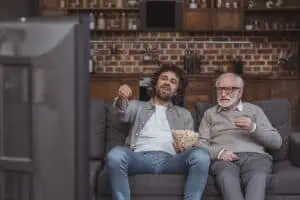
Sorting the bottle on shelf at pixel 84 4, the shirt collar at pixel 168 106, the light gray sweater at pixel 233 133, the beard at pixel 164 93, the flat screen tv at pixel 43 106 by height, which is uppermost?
the bottle on shelf at pixel 84 4

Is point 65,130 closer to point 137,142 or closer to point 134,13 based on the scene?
point 137,142

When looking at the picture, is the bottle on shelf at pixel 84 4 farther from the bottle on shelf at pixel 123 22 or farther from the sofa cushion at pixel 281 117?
the sofa cushion at pixel 281 117

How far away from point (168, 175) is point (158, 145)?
26 centimetres

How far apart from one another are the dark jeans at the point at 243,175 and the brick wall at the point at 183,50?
422 centimetres

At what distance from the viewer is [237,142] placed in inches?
119

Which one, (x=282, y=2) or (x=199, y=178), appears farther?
(x=282, y=2)

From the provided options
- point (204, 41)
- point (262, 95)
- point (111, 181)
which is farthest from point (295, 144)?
point (204, 41)

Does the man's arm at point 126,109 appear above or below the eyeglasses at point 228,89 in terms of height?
below

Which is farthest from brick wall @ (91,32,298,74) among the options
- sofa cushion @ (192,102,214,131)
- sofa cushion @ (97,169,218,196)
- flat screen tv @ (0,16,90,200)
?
flat screen tv @ (0,16,90,200)

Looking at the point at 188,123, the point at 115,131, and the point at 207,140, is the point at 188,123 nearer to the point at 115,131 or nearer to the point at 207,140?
the point at 207,140

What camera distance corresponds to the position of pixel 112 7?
714 cm

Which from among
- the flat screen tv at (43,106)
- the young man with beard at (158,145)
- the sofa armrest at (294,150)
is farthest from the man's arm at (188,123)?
the flat screen tv at (43,106)

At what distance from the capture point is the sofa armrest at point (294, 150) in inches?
121

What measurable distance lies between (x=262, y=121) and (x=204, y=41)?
13.8ft
